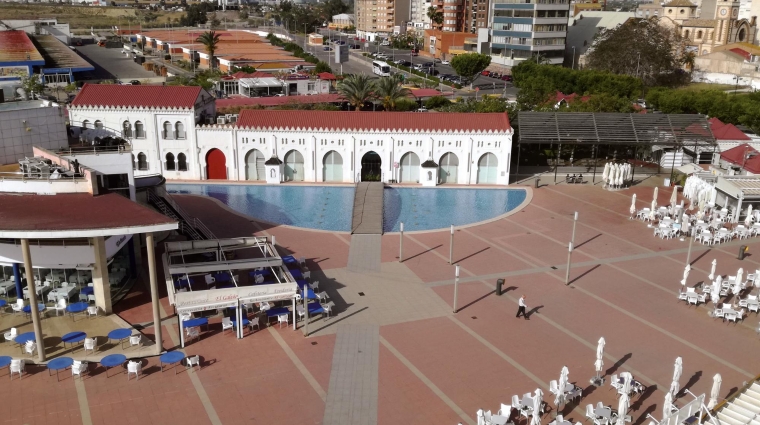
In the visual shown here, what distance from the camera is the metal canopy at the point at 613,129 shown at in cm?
4498

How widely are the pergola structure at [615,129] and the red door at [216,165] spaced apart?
20.8m

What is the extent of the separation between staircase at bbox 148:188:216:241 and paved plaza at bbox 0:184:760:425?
2.41m

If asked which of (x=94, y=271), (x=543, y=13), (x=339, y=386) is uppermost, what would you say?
(x=543, y=13)

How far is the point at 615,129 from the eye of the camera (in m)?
45.9

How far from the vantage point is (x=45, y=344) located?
893 inches

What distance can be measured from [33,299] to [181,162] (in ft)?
84.4

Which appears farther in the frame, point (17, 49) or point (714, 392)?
point (17, 49)

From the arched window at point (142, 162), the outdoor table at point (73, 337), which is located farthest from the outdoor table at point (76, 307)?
the arched window at point (142, 162)

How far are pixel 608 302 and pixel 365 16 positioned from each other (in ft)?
562

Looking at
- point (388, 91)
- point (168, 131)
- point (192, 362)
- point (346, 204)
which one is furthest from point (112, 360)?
point (388, 91)

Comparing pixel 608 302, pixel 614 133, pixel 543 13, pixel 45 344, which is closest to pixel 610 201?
pixel 614 133

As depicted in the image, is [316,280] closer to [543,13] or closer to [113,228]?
[113,228]

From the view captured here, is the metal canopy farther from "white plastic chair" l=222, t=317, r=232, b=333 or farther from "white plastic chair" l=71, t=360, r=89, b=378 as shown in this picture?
"white plastic chair" l=71, t=360, r=89, b=378

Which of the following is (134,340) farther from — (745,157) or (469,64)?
(469,64)
